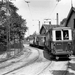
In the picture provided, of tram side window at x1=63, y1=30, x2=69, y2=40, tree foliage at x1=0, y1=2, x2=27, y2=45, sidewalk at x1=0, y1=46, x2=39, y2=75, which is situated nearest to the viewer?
sidewalk at x1=0, y1=46, x2=39, y2=75

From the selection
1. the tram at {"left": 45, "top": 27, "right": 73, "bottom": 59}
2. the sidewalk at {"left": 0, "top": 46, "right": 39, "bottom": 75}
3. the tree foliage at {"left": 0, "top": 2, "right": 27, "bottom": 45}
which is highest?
the tree foliage at {"left": 0, "top": 2, "right": 27, "bottom": 45}

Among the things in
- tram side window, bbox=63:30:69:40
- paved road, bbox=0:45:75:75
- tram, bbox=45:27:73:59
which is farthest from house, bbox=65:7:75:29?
paved road, bbox=0:45:75:75

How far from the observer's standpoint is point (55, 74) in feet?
27.2

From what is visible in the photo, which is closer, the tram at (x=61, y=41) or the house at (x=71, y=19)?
the tram at (x=61, y=41)

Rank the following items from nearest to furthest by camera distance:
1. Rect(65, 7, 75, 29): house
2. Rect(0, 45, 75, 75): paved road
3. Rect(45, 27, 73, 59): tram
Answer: Rect(0, 45, 75, 75): paved road, Rect(45, 27, 73, 59): tram, Rect(65, 7, 75, 29): house

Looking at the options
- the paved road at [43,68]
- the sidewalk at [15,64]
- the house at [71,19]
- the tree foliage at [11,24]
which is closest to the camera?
the paved road at [43,68]

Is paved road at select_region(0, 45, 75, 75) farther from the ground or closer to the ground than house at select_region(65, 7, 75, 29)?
closer to the ground

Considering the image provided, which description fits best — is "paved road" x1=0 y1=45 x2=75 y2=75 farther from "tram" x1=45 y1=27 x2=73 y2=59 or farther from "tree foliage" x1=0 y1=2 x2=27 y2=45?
"tree foliage" x1=0 y1=2 x2=27 y2=45

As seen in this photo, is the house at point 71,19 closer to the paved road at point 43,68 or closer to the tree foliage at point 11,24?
the tree foliage at point 11,24

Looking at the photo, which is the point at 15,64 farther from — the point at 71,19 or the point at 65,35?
the point at 71,19

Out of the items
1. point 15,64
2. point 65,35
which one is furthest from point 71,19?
point 15,64

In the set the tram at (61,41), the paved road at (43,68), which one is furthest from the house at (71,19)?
the paved road at (43,68)

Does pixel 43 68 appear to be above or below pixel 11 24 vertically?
below

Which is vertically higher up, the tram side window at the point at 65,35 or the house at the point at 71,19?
the house at the point at 71,19
